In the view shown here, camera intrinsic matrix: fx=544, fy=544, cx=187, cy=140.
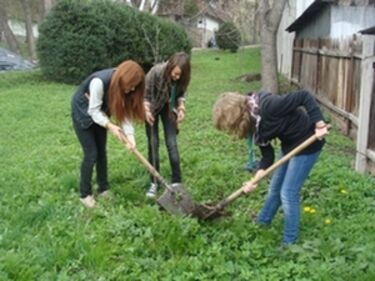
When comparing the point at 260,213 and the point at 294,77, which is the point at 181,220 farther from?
the point at 294,77

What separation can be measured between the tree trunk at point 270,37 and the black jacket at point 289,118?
765 centimetres

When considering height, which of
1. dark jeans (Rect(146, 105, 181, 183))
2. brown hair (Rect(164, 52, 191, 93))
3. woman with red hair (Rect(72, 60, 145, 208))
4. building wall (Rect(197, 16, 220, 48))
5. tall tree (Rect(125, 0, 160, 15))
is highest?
tall tree (Rect(125, 0, 160, 15))

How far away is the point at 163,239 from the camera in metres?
4.15

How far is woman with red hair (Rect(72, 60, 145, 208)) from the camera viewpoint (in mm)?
4539

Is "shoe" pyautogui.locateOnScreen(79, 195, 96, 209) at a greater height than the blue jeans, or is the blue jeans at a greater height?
the blue jeans

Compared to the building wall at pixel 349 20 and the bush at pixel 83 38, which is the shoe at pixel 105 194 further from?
the bush at pixel 83 38

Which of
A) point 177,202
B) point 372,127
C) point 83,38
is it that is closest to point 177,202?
point 177,202

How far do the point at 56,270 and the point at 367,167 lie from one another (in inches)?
146

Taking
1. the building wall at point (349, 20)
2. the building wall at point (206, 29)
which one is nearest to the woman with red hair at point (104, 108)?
the building wall at point (349, 20)

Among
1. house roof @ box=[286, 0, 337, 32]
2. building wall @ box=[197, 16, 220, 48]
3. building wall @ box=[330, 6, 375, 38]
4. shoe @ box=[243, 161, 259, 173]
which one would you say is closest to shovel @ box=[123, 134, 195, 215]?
shoe @ box=[243, 161, 259, 173]

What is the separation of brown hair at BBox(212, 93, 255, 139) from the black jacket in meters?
0.10

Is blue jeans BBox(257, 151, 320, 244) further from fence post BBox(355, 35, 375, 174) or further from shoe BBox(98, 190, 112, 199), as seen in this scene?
fence post BBox(355, 35, 375, 174)

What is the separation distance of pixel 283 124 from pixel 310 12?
9480 millimetres

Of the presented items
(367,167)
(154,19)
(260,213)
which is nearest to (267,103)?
(260,213)
